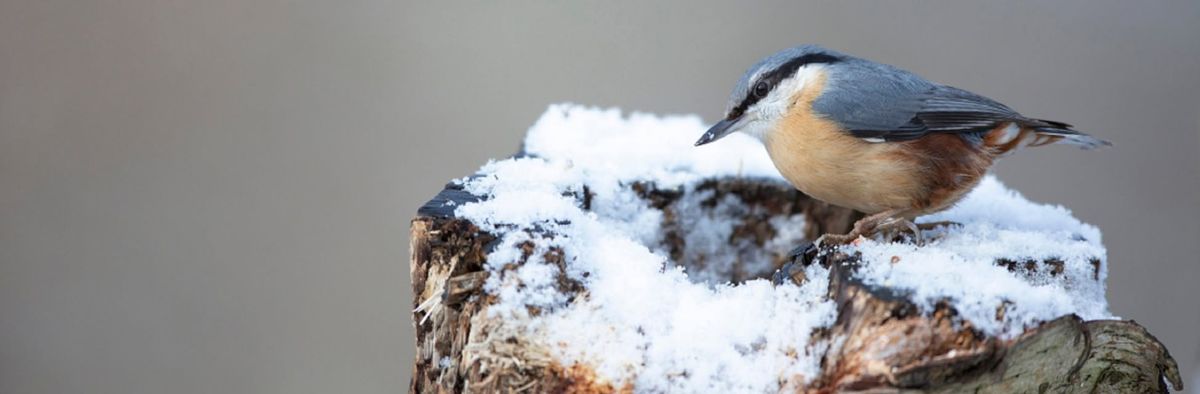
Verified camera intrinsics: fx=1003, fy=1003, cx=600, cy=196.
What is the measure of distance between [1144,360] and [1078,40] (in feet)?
11.9

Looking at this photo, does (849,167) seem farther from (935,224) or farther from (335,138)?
(335,138)

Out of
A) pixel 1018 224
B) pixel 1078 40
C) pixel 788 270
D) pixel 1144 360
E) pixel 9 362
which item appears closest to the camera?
pixel 1144 360

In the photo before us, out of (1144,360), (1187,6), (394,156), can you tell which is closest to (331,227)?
(394,156)

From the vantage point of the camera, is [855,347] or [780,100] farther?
[780,100]

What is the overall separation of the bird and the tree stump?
1.20ft

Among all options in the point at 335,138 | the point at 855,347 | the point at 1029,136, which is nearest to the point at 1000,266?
the point at 855,347

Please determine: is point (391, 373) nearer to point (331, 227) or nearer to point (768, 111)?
point (331, 227)

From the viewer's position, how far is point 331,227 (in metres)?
4.16

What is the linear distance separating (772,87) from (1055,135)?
0.62m

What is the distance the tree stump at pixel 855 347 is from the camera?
136 centimetres

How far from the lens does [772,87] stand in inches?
85.7

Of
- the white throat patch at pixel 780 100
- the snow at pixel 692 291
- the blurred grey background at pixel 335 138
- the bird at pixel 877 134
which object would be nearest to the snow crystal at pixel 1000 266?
the snow at pixel 692 291

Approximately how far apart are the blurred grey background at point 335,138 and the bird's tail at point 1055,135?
75.6 inches

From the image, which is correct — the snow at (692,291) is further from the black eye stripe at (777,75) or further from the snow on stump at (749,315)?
the black eye stripe at (777,75)
